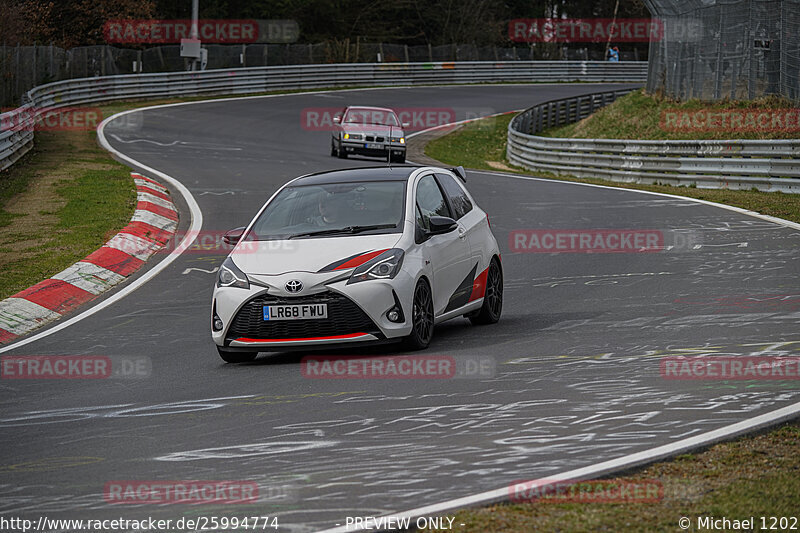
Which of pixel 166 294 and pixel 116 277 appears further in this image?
pixel 116 277

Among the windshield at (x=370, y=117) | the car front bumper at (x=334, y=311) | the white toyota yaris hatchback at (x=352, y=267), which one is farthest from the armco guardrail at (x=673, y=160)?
the car front bumper at (x=334, y=311)

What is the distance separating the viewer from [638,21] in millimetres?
95562

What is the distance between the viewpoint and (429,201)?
412 inches

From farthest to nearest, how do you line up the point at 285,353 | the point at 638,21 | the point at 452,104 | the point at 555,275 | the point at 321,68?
1. the point at 638,21
2. the point at 321,68
3. the point at 452,104
4. the point at 555,275
5. the point at 285,353

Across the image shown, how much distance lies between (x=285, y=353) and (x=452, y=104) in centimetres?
4372

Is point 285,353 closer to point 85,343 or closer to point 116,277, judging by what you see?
point 85,343

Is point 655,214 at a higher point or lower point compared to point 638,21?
lower

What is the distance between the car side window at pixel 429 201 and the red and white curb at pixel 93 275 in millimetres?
4049

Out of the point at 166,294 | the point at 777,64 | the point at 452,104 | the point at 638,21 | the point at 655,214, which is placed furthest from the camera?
the point at 638,21

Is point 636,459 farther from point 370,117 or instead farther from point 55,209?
point 370,117

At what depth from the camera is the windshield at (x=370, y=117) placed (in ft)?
106

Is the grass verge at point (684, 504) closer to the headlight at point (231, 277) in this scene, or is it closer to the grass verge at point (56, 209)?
the headlight at point (231, 277)

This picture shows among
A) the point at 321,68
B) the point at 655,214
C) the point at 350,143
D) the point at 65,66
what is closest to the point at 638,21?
the point at 321,68

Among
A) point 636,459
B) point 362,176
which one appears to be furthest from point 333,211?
point 636,459
